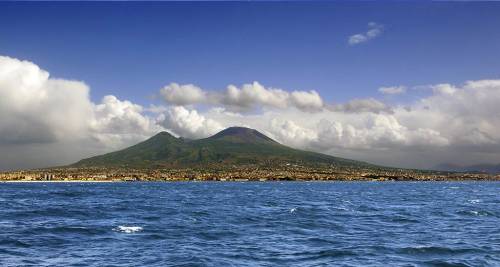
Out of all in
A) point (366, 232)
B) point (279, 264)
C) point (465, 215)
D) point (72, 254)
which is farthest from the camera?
point (465, 215)

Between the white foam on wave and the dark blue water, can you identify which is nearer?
the dark blue water

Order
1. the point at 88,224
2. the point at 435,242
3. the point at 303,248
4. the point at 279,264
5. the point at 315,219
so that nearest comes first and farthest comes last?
the point at 279,264 < the point at 303,248 < the point at 435,242 < the point at 88,224 < the point at 315,219

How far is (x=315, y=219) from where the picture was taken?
77.2 meters

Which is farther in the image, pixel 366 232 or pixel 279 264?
pixel 366 232

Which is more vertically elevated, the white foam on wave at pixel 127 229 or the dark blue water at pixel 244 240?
the white foam on wave at pixel 127 229

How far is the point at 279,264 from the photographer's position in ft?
133

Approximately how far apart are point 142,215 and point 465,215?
5557cm

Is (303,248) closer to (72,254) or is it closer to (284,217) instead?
(72,254)

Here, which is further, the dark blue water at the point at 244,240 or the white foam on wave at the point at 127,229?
the white foam on wave at the point at 127,229

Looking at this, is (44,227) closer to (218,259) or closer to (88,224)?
(88,224)

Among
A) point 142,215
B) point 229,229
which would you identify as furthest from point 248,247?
point 142,215

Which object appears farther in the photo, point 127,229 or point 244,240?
point 127,229

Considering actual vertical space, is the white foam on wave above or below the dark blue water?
above

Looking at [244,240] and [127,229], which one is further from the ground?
[127,229]
